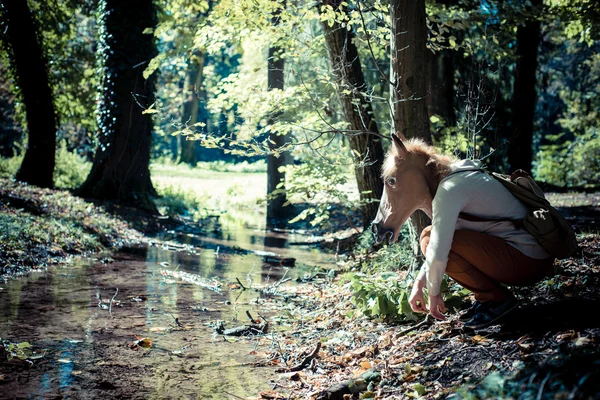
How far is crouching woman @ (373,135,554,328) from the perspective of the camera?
3.86m

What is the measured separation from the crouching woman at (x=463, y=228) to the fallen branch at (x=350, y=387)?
58 cm

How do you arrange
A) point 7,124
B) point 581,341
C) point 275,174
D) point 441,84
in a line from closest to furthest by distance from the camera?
point 581,341, point 441,84, point 275,174, point 7,124

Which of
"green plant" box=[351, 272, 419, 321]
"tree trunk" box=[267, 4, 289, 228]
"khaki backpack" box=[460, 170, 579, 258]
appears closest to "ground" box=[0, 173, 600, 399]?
"green plant" box=[351, 272, 419, 321]

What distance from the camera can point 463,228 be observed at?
4094 mm

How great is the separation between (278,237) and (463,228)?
1023cm

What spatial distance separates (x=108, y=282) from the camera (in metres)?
7.69

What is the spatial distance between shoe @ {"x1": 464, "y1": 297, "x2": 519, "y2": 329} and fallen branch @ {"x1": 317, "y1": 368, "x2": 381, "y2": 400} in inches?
33.7

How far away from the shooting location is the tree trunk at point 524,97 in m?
17.2

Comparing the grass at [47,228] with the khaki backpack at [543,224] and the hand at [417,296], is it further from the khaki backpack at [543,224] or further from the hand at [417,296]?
the khaki backpack at [543,224]

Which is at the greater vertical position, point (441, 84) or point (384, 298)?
point (441, 84)

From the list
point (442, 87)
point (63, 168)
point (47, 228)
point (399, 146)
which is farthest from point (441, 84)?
point (63, 168)

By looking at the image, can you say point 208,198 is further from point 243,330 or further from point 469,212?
point 469,212

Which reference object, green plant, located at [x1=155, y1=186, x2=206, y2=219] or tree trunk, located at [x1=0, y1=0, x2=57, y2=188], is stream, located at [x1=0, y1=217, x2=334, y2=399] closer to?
tree trunk, located at [x1=0, y1=0, x2=57, y2=188]

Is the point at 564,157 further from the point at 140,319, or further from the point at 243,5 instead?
the point at 140,319
